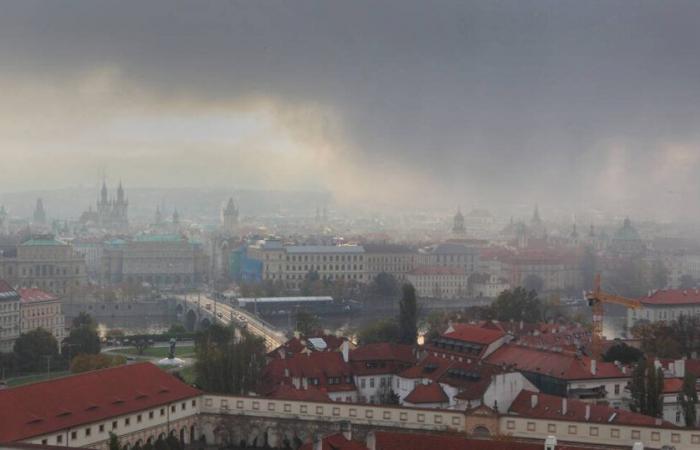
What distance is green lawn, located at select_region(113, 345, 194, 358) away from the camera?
40875mm

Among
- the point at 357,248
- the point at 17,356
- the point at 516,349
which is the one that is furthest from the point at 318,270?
the point at 516,349

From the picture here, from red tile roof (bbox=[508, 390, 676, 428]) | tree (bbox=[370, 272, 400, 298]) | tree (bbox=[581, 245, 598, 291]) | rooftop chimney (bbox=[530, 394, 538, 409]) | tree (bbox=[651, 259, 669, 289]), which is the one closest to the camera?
red tile roof (bbox=[508, 390, 676, 428])

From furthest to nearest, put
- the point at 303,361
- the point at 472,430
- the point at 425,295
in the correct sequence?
the point at 425,295 → the point at 303,361 → the point at 472,430

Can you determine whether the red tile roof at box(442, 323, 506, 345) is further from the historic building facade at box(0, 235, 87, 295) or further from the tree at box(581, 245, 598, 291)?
the tree at box(581, 245, 598, 291)

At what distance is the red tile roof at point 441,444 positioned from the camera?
17266 mm

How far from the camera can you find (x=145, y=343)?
145 ft

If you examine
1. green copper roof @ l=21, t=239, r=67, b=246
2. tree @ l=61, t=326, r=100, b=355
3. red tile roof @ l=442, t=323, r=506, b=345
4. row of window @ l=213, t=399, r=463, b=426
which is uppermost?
green copper roof @ l=21, t=239, r=67, b=246

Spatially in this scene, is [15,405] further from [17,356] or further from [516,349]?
[17,356]

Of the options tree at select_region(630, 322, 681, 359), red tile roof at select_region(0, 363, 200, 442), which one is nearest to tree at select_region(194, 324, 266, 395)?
red tile roof at select_region(0, 363, 200, 442)

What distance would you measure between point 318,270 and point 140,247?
1957 cm

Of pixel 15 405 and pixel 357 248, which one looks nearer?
pixel 15 405

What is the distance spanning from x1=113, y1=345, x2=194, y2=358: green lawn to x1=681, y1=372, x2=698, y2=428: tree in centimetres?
2085

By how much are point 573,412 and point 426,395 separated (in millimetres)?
4855

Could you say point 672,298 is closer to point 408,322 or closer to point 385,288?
point 408,322
